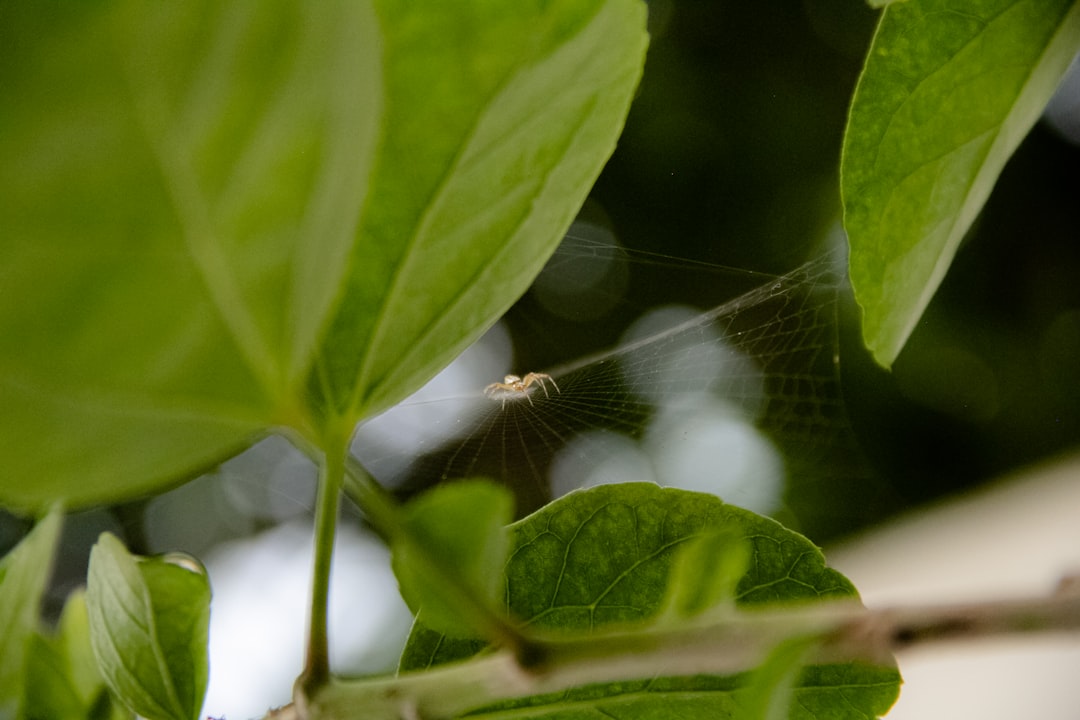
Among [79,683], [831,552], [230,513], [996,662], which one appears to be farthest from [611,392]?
[79,683]

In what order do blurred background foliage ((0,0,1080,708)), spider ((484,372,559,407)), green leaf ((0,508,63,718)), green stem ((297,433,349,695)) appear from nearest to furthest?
green stem ((297,433,349,695))
green leaf ((0,508,63,718))
blurred background foliage ((0,0,1080,708))
spider ((484,372,559,407))

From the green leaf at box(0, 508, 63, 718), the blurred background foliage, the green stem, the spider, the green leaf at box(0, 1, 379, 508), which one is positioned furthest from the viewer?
the spider

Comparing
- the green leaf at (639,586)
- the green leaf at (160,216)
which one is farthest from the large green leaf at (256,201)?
the green leaf at (639,586)

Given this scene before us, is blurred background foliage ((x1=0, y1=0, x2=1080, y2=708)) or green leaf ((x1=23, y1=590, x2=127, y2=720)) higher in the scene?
blurred background foliage ((x1=0, y1=0, x2=1080, y2=708))

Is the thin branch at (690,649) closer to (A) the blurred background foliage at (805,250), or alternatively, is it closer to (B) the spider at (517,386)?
(A) the blurred background foliage at (805,250)

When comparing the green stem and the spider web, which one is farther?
the spider web

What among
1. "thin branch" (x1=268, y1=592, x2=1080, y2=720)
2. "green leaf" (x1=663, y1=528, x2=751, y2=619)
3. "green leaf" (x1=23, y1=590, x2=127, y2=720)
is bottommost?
"thin branch" (x1=268, y1=592, x2=1080, y2=720)

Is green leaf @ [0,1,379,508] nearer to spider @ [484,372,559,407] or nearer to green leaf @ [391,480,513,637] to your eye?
green leaf @ [391,480,513,637]

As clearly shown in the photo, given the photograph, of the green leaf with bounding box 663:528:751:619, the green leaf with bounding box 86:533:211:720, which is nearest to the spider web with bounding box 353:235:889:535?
the green leaf with bounding box 86:533:211:720
